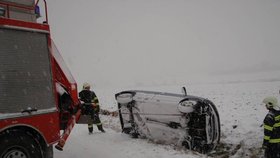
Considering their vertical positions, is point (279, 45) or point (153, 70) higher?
point (279, 45)

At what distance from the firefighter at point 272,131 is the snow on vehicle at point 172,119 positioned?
4.36ft

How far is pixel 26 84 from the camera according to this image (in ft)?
15.9

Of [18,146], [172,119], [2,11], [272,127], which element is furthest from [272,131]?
[2,11]

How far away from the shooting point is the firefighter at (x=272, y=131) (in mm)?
6027

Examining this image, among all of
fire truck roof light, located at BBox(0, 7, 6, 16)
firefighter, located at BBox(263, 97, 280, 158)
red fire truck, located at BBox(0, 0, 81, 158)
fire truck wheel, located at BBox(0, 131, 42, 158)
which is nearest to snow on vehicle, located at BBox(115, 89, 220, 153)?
firefighter, located at BBox(263, 97, 280, 158)

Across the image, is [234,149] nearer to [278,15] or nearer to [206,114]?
[206,114]

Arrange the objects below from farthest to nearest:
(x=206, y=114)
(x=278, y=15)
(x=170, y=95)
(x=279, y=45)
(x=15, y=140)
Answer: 1. (x=278, y=15)
2. (x=279, y=45)
3. (x=170, y=95)
4. (x=206, y=114)
5. (x=15, y=140)

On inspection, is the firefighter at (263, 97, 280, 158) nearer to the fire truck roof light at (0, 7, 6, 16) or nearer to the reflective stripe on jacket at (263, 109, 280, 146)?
the reflective stripe on jacket at (263, 109, 280, 146)

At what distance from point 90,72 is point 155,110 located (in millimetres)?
71886

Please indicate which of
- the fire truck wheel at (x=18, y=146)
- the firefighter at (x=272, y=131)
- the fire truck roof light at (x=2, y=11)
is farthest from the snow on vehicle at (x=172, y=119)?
the fire truck roof light at (x=2, y=11)

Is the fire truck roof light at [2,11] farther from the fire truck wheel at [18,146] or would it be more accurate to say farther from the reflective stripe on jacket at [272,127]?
the reflective stripe on jacket at [272,127]

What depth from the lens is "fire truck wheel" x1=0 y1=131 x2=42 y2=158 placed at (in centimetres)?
446

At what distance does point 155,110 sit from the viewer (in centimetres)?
764

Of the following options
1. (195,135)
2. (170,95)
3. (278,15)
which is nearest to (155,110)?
(170,95)
